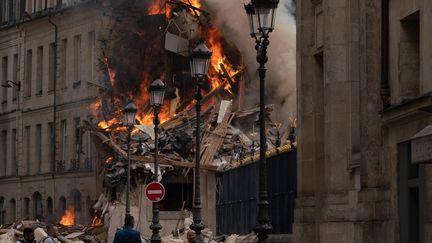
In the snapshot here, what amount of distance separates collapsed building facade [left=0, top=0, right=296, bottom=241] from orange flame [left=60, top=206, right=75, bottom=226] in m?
0.13

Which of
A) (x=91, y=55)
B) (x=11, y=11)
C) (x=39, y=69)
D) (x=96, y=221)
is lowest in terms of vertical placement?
(x=96, y=221)

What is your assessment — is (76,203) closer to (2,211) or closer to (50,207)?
(50,207)

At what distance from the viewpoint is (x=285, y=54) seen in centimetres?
6353

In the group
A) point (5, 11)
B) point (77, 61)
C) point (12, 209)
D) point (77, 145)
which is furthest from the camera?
point (5, 11)

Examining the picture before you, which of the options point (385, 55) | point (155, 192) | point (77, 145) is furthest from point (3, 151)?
point (385, 55)

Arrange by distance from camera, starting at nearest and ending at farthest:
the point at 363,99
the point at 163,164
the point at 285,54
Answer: the point at 363,99 → the point at 163,164 → the point at 285,54

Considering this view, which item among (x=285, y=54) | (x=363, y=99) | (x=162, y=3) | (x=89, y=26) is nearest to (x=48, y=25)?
(x=89, y=26)

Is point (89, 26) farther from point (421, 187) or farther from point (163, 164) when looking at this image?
point (421, 187)

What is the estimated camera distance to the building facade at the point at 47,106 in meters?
78.0

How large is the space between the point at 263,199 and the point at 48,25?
60.0 m

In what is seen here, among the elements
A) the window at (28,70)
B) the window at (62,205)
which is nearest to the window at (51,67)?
the window at (28,70)

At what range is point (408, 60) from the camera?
26703 mm

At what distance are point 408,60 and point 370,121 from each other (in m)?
1.84

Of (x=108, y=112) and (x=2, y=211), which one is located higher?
(x=108, y=112)
